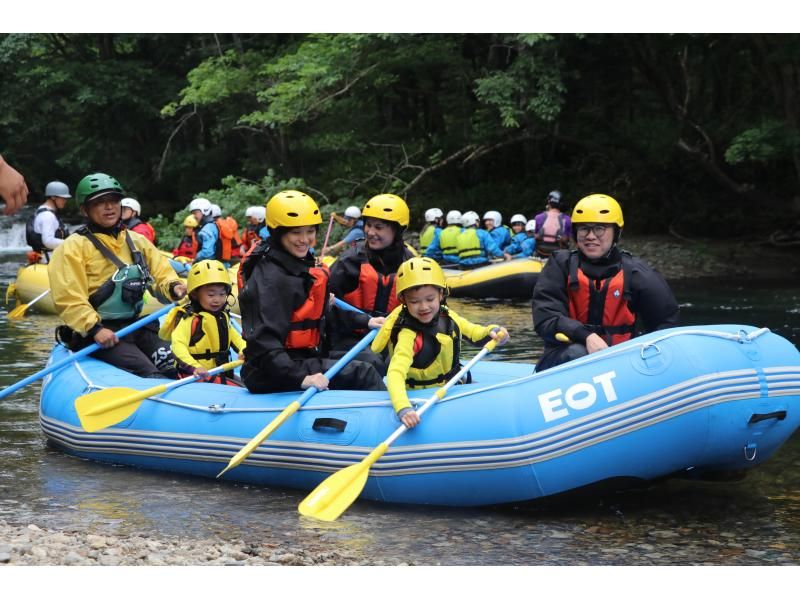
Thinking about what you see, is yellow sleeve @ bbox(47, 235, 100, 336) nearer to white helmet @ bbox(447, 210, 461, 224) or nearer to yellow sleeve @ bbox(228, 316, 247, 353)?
yellow sleeve @ bbox(228, 316, 247, 353)

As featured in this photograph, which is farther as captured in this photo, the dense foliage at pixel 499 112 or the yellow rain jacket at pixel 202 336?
the dense foliage at pixel 499 112

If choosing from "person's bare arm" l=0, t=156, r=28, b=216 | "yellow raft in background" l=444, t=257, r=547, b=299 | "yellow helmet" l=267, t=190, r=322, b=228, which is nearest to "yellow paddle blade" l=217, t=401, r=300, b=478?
"yellow helmet" l=267, t=190, r=322, b=228

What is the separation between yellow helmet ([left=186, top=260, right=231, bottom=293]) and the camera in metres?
6.80

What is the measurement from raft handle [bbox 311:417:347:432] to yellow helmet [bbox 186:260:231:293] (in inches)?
65.9

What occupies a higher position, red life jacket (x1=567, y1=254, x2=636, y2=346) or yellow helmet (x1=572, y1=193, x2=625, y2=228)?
yellow helmet (x1=572, y1=193, x2=625, y2=228)

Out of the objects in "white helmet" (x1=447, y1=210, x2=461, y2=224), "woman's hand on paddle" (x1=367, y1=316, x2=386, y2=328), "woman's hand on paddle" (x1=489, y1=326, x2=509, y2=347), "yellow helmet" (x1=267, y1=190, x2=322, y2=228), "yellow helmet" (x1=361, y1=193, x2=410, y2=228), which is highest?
"yellow helmet" (x1=267, y1=190, x2=322, y2=228)

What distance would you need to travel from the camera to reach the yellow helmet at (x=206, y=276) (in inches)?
268

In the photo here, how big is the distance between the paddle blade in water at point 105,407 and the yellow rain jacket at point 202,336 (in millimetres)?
572

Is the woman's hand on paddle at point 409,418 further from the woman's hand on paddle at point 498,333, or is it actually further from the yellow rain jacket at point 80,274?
the yellow rain jacket at point 80,274

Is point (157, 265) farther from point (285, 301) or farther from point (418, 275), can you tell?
point (418, 275)

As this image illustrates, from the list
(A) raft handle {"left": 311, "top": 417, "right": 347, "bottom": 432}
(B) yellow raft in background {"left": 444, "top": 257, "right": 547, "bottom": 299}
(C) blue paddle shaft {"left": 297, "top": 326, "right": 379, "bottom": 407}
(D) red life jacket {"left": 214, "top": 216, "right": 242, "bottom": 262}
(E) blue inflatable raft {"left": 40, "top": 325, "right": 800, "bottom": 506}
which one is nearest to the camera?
(E) blue inflatable raft {"left": 40, "top": 325, "right": 800, "bottom": 506}

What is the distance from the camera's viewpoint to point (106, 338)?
6656 mm

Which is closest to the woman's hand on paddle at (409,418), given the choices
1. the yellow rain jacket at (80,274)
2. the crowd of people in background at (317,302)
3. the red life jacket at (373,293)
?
the crowd of people in background at (317,302)

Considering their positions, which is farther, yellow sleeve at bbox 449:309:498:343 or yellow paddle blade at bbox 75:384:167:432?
yellow paddle blade at bbox 75:384:167:432
